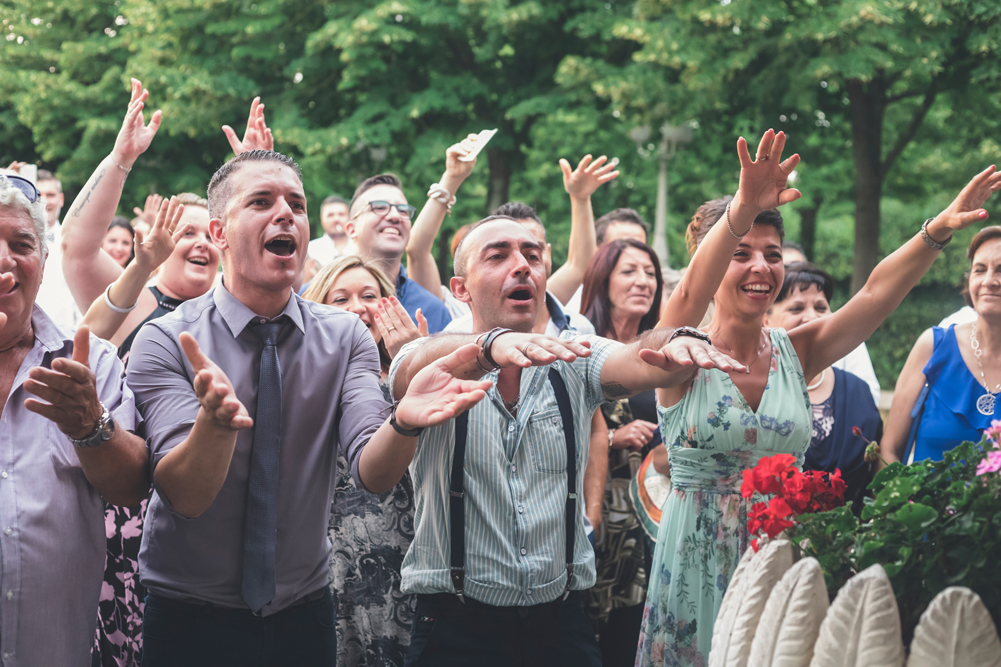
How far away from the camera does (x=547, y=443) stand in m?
2.95

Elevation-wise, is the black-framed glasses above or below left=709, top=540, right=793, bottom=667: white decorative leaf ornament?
above

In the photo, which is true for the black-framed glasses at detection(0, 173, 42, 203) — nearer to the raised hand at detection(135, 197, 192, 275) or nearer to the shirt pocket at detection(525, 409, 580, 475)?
the raised hand at detection(135, 197, 192, 275)

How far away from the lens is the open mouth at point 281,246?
2.82 metres

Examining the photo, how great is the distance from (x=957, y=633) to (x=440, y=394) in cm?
129

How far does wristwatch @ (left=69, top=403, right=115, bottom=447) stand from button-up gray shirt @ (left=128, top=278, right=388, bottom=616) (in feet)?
0.62

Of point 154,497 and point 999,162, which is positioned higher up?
point 999,162

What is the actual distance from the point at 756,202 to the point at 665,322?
565 millimetres

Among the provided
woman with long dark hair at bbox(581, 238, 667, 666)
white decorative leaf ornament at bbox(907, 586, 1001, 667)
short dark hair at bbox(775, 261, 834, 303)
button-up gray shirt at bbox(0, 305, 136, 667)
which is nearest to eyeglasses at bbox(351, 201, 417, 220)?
woman with long dark hair at bbox(581, 238, 667, 666)

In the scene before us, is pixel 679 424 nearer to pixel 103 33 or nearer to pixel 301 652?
pixel 301 652

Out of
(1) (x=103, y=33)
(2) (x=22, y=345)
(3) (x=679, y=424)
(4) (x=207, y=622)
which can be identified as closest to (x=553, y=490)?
(3) (x=679, y=424)

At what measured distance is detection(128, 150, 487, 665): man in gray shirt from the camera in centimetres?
259

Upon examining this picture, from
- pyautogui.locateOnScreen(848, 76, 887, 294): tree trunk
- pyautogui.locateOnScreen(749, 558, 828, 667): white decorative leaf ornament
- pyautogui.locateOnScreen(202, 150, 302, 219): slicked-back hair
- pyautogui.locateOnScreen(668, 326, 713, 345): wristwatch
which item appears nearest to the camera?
pyautogui.locateOnScreen(749, 558, 828, 667): white decorative leaf ornament

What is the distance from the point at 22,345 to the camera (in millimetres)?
2590

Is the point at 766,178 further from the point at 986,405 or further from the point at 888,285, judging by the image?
the point at 986,405
